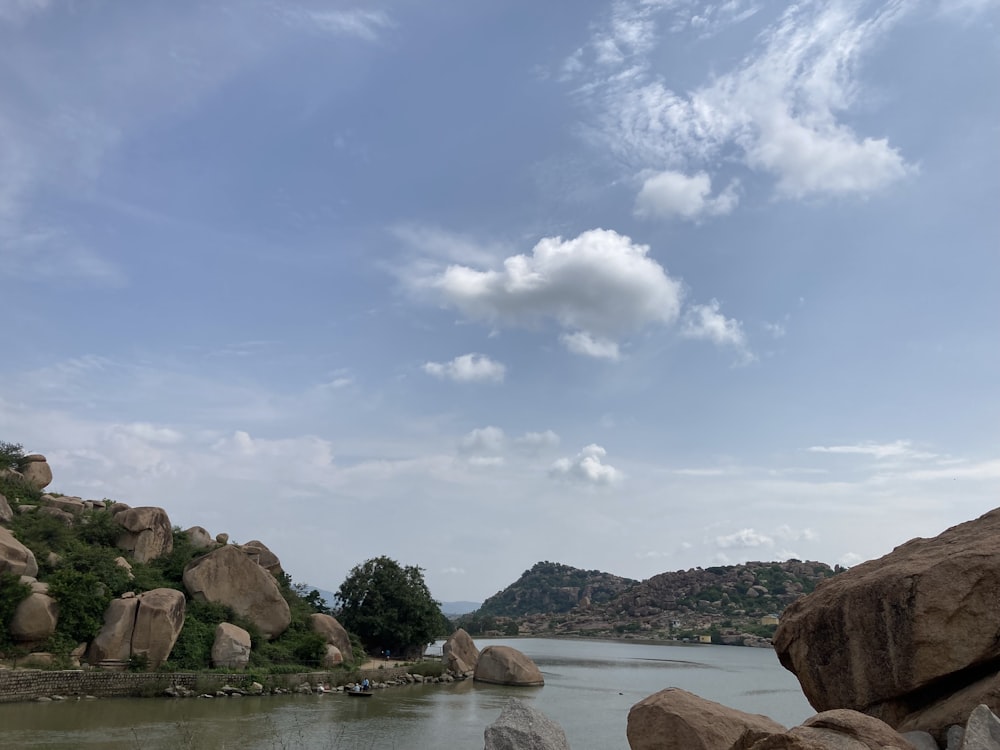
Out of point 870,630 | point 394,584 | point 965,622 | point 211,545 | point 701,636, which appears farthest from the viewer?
point 701,636

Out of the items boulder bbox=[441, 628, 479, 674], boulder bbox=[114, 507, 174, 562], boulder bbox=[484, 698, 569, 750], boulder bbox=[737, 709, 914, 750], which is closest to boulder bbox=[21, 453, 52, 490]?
boulder bbox=[114, 507, 174, 562]

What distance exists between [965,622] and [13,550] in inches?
1263

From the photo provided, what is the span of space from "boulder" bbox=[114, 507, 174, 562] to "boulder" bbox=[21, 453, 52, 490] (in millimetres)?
6572

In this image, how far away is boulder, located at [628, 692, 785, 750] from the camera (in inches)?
370

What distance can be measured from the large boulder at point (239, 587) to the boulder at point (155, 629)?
3.95 m

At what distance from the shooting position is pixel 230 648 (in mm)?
33281

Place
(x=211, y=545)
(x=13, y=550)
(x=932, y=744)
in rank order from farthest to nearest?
(x=211, y=545), (x=13, y=550), (x=932, y=744)

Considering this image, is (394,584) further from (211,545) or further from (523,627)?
(523,627)

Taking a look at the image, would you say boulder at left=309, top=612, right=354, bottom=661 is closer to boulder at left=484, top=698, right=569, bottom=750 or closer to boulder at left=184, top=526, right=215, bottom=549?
boulder at left=184, top=526, right=215, bottom=549

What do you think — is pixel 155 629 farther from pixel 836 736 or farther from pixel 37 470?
pixel 836 736

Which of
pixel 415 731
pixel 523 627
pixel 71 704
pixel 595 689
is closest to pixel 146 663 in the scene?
pixel 71 704

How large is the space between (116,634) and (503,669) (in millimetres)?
21437

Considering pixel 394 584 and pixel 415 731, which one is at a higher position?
pixel 394 584

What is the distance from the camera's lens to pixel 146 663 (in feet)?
99.0
